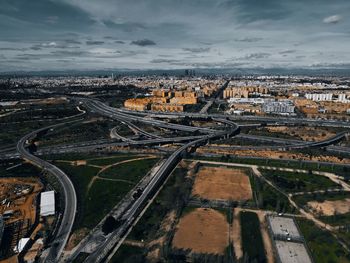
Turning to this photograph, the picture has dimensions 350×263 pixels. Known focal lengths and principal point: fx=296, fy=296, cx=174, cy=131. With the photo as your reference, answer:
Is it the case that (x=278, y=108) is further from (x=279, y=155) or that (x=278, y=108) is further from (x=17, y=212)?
(x=17, y=212)

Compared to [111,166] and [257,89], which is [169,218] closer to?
[111,166]

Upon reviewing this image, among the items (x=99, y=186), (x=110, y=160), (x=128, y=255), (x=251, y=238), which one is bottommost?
(x=128, y=255)

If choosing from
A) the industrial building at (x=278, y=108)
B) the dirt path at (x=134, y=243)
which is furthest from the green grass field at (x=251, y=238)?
the industrial building at (x=278, y=108)

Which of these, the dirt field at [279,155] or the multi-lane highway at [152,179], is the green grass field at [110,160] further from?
the dirt field at [279,155]

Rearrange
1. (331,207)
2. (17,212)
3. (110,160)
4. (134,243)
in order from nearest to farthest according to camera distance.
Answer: (134,243) → (17,212) → (331,207) → (110,160)

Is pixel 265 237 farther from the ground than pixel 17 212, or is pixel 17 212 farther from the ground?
pixel 17 212

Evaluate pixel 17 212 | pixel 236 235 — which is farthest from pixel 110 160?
pixel 236 235

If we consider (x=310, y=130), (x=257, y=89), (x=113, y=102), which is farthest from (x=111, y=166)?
(x=257, y=89)
